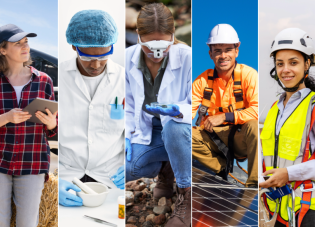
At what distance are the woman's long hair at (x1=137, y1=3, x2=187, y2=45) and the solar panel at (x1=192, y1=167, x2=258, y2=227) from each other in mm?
1423

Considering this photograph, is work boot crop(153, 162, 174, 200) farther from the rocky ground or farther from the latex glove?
the latex glove

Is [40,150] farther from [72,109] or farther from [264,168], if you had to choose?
[264,168]

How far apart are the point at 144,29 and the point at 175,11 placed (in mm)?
352

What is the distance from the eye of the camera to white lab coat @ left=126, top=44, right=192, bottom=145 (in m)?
2.84

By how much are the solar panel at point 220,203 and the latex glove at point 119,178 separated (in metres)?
0.73

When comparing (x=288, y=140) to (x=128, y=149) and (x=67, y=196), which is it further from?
(x=67, y=196)

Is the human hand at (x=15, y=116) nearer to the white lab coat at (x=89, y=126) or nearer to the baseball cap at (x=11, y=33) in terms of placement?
the white lab coat at (x=89, y=126)

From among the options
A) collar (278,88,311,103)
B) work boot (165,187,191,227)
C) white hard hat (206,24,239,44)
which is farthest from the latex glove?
collar (278,88,311,103)

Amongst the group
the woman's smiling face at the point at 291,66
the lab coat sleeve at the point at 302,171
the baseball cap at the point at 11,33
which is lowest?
the lab coat sleeve at the point at 302,171

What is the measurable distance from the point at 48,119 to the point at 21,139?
31 centimetres

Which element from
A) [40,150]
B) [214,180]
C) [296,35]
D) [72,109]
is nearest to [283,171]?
[214,180]

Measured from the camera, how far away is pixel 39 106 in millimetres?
2750

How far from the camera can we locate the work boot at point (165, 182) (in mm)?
2877

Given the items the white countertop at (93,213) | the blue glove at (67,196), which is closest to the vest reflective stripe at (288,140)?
the white countertop at (93,213)
